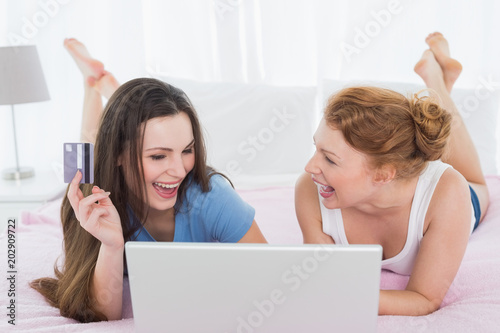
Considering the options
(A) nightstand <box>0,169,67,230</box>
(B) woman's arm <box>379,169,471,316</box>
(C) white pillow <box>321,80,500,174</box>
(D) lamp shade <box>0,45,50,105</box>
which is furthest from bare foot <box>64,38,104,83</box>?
(B) woman's arm <box>379,169,471,316</box>

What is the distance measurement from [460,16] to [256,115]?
130cm

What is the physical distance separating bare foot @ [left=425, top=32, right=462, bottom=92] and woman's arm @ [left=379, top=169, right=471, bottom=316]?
0.89 m

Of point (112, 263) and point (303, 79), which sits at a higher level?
point (303, 79)

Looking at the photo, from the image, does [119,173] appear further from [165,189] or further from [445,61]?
[445,61]

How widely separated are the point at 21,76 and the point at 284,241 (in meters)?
1.61

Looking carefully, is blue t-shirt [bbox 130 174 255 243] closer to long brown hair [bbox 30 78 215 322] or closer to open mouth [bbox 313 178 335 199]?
long brown hair [bbox 30 78 215 322]

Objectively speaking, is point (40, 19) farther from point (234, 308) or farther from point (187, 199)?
point (234, 308)

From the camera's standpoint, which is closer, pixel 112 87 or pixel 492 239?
pixel 492 239

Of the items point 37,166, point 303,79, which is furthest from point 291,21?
point 37,166

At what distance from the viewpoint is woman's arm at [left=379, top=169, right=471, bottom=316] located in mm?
1404

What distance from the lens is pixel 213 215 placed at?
1.57m

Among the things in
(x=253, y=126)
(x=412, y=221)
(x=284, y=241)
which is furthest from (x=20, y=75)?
(x=412, y=221)

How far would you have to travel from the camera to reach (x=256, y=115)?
2.79 metres

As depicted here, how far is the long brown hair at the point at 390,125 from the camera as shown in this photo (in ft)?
4.61
